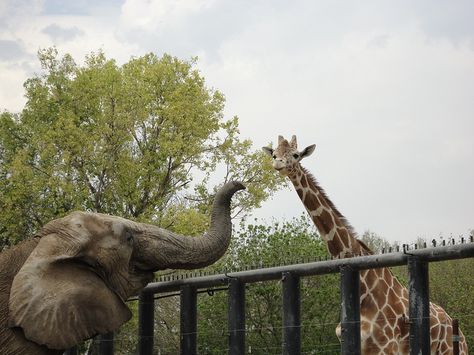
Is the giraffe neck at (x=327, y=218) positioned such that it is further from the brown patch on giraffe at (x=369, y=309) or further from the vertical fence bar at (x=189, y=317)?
the vertical fence bar at (x=189, y=317)

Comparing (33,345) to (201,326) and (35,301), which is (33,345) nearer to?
(35,301)

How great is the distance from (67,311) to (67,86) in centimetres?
2482

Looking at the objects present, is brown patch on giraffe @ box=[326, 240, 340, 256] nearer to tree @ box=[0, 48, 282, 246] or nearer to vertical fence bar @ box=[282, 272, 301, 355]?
vertical fence bar @ box=[282, 272, 301, 355]

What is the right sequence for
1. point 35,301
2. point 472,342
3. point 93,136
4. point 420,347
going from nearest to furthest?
point 420,347 → point 35,301 → point 472,342 → point 93,136

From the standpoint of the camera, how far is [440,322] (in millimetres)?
11797

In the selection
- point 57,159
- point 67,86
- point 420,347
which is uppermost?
point 67,86

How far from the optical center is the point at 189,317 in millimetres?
11281

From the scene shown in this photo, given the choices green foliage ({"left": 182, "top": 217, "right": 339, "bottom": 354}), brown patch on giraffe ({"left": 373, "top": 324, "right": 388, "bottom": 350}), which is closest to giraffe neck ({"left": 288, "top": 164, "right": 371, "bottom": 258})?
brown patch on giraffe ({"left": 373, "top": 324, "right": 388, "bottom": 350})

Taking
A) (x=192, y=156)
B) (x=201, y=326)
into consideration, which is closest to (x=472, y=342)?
(x=201, y=326)

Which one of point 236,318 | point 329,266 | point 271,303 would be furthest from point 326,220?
point 271,303

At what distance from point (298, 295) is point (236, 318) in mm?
824

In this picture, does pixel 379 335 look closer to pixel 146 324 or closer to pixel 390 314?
pixel 390 314

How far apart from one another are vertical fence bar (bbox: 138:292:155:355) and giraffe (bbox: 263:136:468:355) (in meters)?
2.07

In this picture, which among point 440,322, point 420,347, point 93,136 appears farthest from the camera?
point 93,136
